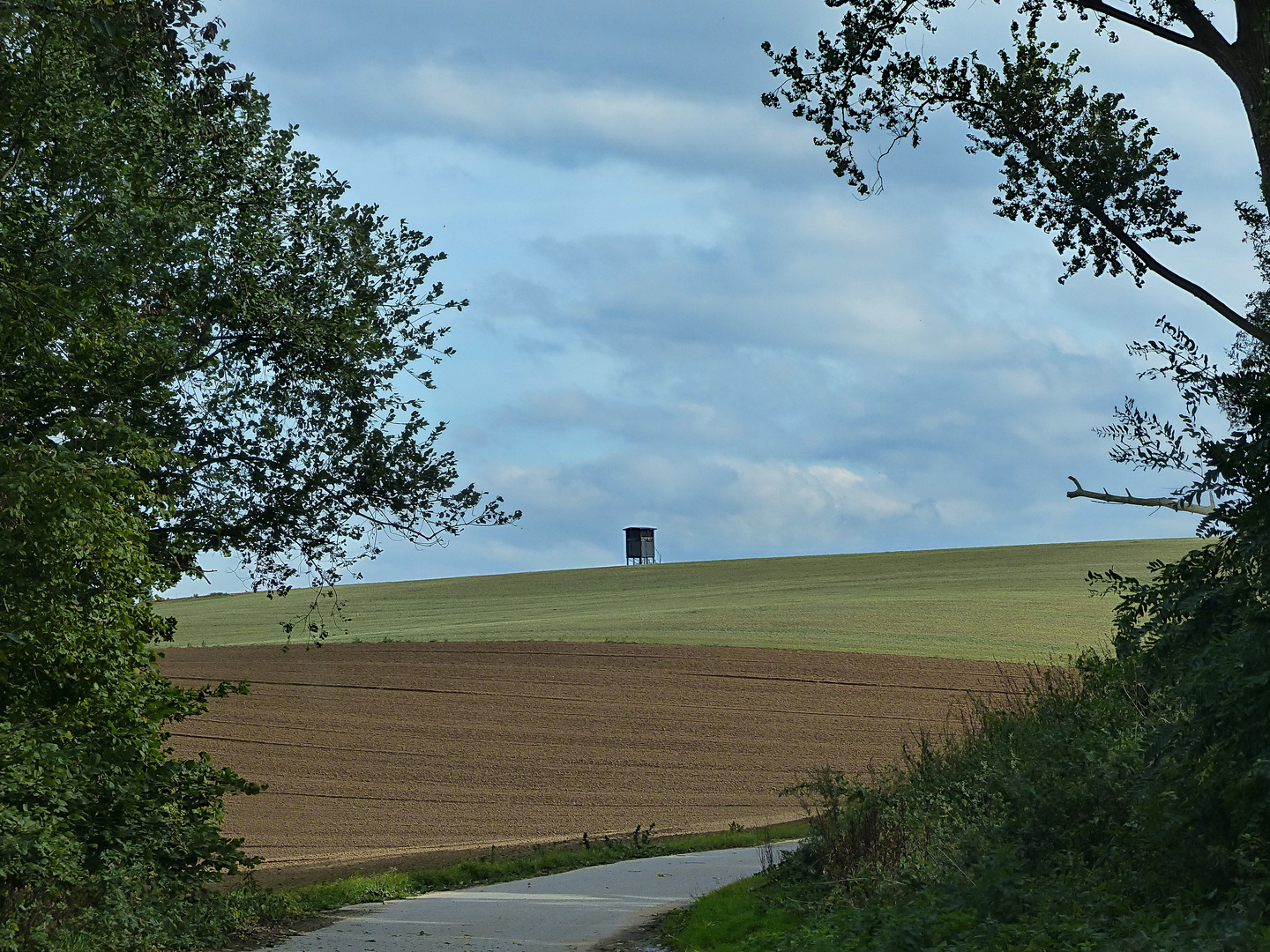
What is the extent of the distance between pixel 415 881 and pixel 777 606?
3486 centimetres

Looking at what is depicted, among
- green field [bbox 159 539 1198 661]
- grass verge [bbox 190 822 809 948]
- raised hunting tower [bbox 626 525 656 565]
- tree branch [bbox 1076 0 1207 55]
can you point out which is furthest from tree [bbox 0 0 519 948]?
raised hunting tower [bbox 626 525 656 565]

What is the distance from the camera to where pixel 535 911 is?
1298 centimetres

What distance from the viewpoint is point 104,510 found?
32.4 ft

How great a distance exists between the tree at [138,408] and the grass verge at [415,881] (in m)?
0.58

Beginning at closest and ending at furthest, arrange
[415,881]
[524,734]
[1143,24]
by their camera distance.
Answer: [1143,24], [415,881], [524,734]

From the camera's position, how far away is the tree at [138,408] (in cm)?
952

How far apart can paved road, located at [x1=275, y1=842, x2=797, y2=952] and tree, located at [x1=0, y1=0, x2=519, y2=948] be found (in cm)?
181

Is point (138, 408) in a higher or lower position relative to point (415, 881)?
higher

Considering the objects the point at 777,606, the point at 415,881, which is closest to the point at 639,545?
the point at 777,606

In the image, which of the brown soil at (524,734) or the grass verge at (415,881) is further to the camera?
the brown soil at (524,734)

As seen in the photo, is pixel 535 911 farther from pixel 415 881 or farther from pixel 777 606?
pixel 777 606

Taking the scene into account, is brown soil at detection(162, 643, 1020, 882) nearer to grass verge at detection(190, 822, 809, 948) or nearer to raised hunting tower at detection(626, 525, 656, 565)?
grass verge at detection(190, 822, 809, 948)

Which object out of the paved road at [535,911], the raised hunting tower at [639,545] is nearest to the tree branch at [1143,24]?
the paved road at [535,911]

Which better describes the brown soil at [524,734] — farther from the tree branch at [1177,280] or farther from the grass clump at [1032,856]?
the tree branch at [1177,280]
